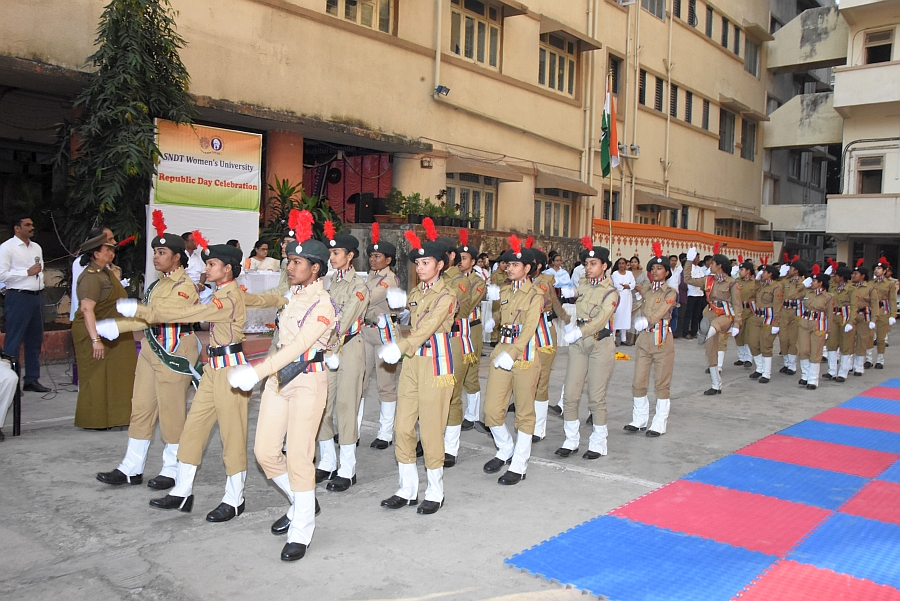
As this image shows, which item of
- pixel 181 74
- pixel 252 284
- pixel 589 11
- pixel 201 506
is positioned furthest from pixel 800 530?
pixel 589 11

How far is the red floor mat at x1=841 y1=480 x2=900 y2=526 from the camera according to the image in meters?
5.83

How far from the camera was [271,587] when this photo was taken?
4215 mm

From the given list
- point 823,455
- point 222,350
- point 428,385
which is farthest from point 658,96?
point 222,350

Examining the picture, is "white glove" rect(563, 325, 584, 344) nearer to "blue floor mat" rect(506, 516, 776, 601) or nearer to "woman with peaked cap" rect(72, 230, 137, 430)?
"blue floor mat" rect(506, 516, 776, 601)

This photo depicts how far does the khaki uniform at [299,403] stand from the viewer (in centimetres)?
473

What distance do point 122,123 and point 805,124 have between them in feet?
96.9

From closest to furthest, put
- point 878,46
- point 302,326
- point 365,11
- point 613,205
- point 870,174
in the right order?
1. point 302,326
2. point 365,11
3. point 613,205
4. point 878,46
5. point 870,174

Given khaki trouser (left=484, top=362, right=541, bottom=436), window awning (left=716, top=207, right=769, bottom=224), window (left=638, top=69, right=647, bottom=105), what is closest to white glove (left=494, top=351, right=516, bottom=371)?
khaki trouser (left=484, top=362, right=541, bottom=436)

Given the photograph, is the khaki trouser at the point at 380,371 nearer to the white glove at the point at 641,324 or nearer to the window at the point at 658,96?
the white glove at the point at 641,324

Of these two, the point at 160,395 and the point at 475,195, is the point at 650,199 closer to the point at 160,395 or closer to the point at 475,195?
the point at 475,195

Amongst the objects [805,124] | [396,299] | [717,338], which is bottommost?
[717,338]

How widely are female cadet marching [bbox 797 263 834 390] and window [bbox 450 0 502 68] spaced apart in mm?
10078

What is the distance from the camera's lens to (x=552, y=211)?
22.7m

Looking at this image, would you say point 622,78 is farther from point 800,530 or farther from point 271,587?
point 271,587
